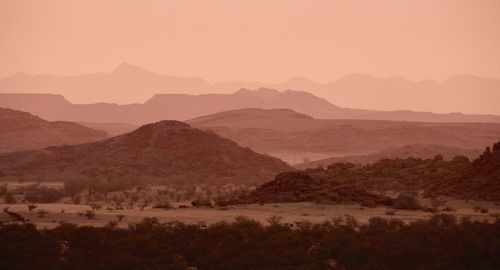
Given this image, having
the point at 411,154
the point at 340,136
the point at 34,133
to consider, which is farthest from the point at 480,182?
the point at 340,136

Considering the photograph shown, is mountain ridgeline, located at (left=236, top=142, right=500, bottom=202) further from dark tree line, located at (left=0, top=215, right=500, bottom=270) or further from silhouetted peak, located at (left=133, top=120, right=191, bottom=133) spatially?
silhouetted peak, located at (left=133, top=120, right=191, bottom=133)

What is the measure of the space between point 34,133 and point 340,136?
121 ft

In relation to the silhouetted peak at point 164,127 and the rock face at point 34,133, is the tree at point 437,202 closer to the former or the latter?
the silhouetted peak at point 164,127

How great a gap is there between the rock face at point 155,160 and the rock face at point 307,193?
1299cm

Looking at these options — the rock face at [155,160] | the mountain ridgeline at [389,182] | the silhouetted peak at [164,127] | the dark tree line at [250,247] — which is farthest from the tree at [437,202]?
the silhouetted peak at [164,127]

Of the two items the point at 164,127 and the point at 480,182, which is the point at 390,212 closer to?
the point at 480,182

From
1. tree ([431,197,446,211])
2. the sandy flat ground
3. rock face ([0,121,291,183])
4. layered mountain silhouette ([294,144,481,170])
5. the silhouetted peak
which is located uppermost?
the silhouetted peak

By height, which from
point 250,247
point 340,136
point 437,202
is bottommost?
point 250,247

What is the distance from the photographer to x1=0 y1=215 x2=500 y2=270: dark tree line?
49.5ft

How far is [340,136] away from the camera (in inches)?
3885

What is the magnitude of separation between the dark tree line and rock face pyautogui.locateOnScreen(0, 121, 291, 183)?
908 inches

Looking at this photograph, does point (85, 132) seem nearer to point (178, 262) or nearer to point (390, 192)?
point (390, 192)

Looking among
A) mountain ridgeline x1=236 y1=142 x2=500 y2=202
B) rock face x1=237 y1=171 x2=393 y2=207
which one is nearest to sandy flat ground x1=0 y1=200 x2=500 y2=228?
rock face x1=237 y1=171 x2=393 y2=207

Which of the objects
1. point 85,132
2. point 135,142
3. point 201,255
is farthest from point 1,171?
point 85,132
